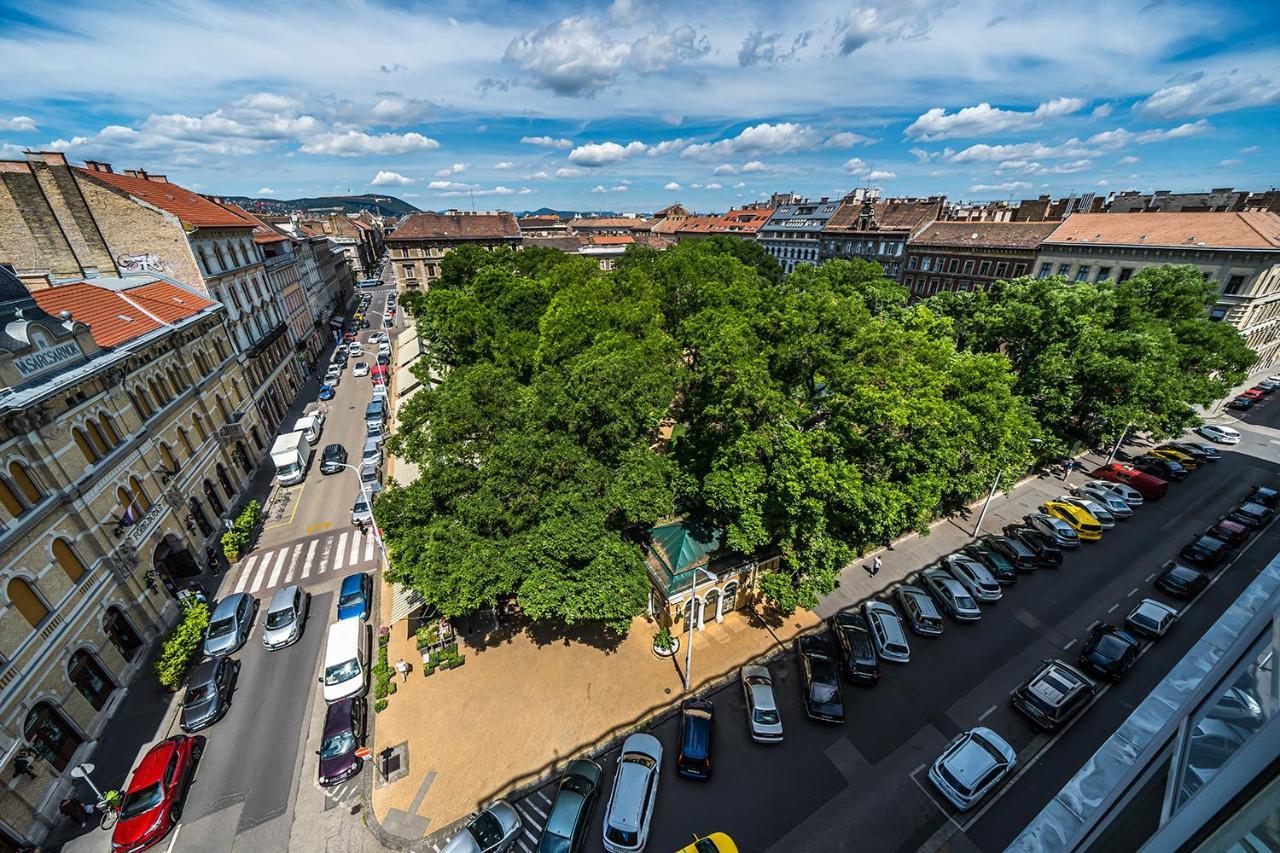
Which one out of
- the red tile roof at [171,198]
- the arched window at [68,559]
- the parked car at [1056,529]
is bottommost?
the parked car at [1056,529]

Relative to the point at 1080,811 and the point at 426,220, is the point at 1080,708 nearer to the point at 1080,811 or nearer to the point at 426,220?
the point at 1080,811

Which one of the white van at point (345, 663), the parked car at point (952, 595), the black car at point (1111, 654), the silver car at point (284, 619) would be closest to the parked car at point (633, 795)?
the white van at point (345, 663)

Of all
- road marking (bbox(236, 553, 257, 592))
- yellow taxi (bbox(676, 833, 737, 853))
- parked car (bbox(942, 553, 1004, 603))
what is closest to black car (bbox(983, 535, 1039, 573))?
parked car (bbox(942, 553, 1004, 603))

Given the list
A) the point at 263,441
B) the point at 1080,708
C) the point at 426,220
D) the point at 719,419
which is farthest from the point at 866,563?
the point at 426,220

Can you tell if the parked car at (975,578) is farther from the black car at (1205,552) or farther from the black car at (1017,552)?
the black car at (1205,552)

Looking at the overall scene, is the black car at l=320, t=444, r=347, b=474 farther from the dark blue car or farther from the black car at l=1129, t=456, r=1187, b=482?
the black car at l=1129, t=456, r=1187, b=482

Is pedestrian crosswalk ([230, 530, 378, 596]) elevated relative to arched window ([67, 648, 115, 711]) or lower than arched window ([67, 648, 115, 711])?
lower
